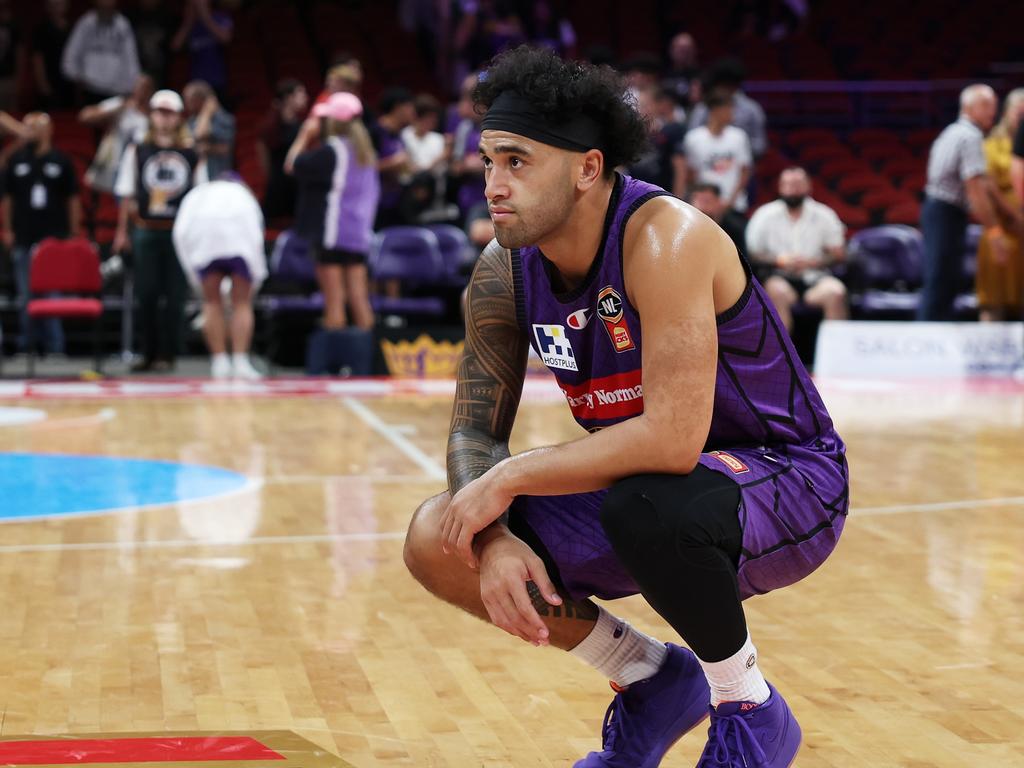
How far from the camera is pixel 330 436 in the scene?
768 cm

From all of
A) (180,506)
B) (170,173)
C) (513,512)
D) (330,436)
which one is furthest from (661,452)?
(170,173)

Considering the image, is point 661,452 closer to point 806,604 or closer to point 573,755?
point 573,755

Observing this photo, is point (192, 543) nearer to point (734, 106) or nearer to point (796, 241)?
point (796, 241)

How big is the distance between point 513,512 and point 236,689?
2.78 feet

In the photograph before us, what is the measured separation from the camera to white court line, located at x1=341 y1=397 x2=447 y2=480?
6.57 m

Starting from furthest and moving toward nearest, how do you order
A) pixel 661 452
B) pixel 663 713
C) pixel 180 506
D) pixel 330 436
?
pixel 330 436
pixel 180 506
pixel 663 713
pixel 661 452

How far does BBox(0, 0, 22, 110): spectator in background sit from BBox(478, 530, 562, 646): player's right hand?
1217 cm

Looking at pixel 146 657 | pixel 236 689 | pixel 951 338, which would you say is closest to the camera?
pixel 236 689

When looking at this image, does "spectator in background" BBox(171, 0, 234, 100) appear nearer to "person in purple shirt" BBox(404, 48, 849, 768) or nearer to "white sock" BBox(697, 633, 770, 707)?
"person in purple shirt" BBox(404, 48, 849, 768)

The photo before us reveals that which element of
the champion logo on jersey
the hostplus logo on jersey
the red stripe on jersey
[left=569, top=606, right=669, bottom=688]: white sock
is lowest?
[left=569, top=606, right=669, bottom=688]: white sock

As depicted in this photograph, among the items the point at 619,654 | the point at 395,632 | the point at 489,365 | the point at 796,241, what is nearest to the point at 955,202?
the point at 796,241

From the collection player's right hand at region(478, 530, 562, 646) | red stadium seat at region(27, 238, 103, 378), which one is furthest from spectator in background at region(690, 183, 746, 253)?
player's right hand at region(478, 530, 562, 646)

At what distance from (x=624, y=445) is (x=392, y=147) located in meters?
9.18

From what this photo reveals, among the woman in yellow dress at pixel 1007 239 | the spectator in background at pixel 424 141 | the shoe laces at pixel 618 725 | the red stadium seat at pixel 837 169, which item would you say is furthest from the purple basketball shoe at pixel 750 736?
the red stadium seat at pixel 837 169
